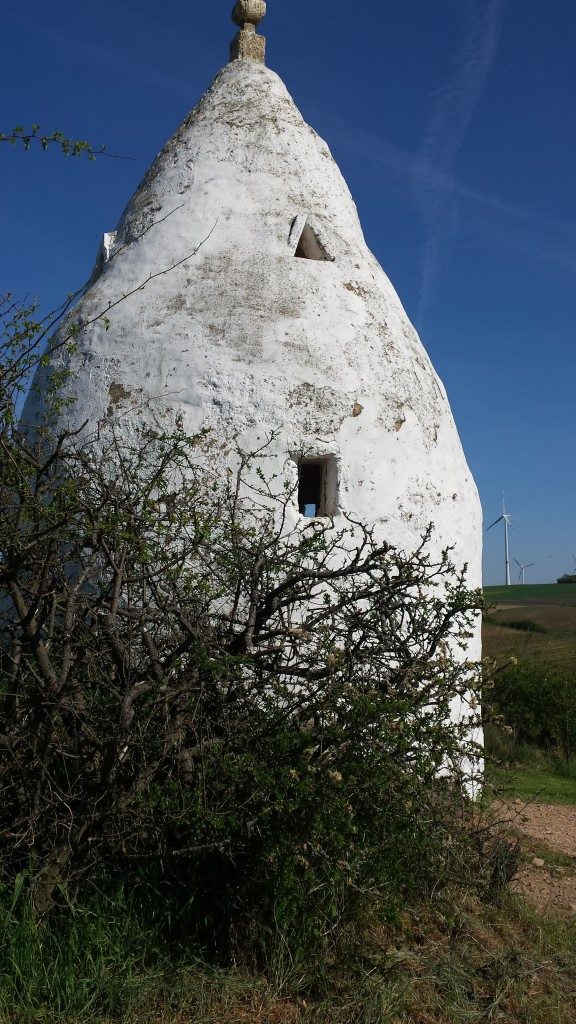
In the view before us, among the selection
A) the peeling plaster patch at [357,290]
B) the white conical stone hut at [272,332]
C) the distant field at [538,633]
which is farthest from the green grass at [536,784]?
the peeling plaster patch at [357,290]

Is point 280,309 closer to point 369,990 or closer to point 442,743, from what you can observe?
point 442,743

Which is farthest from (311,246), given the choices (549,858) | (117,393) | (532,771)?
(532,771)

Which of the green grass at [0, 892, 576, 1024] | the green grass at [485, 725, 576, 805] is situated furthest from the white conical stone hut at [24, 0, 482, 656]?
the green grass at [0, 892, 576, 1024]

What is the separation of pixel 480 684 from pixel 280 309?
300cm

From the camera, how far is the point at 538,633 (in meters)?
→ 20.0

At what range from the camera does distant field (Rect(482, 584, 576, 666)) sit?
17.0 metres

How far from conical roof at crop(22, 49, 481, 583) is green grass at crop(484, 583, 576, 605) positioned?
22831mm

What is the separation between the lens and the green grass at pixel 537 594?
3009cm

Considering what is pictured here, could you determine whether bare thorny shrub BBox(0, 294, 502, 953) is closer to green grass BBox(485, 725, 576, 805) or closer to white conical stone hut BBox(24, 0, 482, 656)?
white conical stone hut BBox(24, 0, 482, 656)

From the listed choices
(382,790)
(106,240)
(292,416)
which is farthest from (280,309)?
(382,790)

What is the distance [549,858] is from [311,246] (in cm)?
491

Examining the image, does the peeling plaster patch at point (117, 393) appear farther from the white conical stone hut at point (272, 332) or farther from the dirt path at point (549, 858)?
the dirt path at point (549, 858)

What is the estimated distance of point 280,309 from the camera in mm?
5949

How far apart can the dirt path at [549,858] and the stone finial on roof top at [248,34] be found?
6.53m
